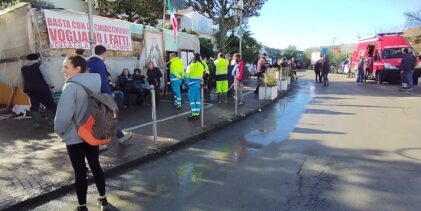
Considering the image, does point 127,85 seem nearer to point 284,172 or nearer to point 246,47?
point 284,172

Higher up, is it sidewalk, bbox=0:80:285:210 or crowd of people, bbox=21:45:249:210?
crowd of people, bbox=21:45:249:210

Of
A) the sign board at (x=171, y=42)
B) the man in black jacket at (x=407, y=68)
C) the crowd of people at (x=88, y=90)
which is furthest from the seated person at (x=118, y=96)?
the man in black jacket at (x=407, y=68)

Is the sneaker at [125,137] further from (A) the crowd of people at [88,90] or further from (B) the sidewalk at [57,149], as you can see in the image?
(B) the sidewalk at [57,149]

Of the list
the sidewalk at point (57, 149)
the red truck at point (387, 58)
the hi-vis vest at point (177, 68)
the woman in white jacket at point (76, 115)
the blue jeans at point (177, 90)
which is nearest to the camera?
the woman in white jacket at point (76, 115)

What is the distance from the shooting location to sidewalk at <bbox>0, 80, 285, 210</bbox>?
522cm

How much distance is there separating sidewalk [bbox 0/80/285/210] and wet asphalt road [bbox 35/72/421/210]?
0.25 m

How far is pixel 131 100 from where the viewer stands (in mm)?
12859

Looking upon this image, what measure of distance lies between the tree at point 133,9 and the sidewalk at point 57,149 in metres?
11.6

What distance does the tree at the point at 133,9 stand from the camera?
71.4 ft

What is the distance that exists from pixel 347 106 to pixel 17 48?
35.3ft

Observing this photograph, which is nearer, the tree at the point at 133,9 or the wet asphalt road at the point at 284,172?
the wet asphalt road at the point at 284,172

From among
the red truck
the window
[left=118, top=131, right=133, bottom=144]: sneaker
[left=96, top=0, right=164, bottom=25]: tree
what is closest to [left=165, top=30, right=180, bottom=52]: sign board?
[left=96, top=0, right=164, bottom=25]: tree

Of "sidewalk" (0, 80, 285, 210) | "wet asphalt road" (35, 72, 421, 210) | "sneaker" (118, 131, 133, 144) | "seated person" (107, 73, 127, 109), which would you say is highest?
"seated person" (107, 73, 127, 109)

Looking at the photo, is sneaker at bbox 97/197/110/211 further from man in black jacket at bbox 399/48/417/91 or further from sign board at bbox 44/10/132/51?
man in black jacket at bbox 399/48/417/91
